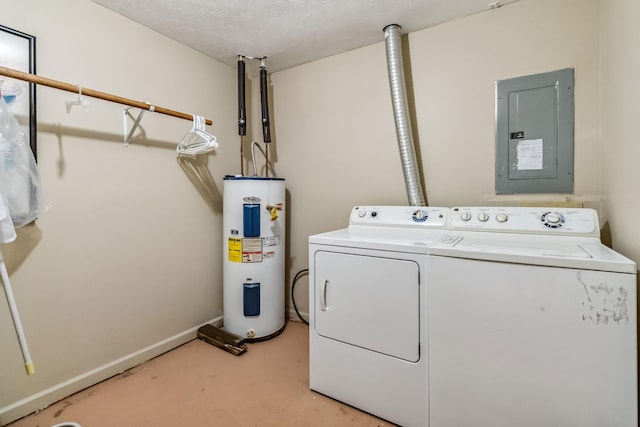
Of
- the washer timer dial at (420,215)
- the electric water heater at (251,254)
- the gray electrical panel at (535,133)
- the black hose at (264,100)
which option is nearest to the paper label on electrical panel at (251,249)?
the electric water heater at (251,254)

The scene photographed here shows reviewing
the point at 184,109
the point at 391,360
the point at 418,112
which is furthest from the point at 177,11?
the point at 391,360

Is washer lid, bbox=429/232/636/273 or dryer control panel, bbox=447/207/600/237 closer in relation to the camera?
washer lid, bbox=429/232/636/273

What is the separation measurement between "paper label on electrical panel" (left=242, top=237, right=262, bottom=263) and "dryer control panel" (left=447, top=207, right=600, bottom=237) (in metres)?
1.26

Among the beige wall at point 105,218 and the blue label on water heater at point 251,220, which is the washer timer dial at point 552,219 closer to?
the blue label on water heater at point 251,220

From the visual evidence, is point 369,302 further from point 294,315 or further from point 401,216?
point 294,315

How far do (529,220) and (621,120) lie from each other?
0.53 m

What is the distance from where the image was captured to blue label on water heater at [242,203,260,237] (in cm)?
205

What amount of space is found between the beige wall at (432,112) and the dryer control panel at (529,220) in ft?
A: 0.95

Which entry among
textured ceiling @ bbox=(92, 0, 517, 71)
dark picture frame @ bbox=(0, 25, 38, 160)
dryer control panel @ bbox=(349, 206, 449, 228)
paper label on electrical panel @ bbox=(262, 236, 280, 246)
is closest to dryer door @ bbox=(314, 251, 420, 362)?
dryer control panel @ bbox=(349, 206, 449, 228)

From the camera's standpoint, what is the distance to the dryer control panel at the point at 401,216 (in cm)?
168

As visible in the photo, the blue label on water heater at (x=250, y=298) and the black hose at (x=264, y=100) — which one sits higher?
the black hose at (x=264, y=100)

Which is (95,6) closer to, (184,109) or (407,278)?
(184,109)

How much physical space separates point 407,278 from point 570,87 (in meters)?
1.38

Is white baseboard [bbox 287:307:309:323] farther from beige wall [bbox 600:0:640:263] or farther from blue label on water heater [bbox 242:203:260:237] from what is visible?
beige wall [bbox 600:0:640:263]
